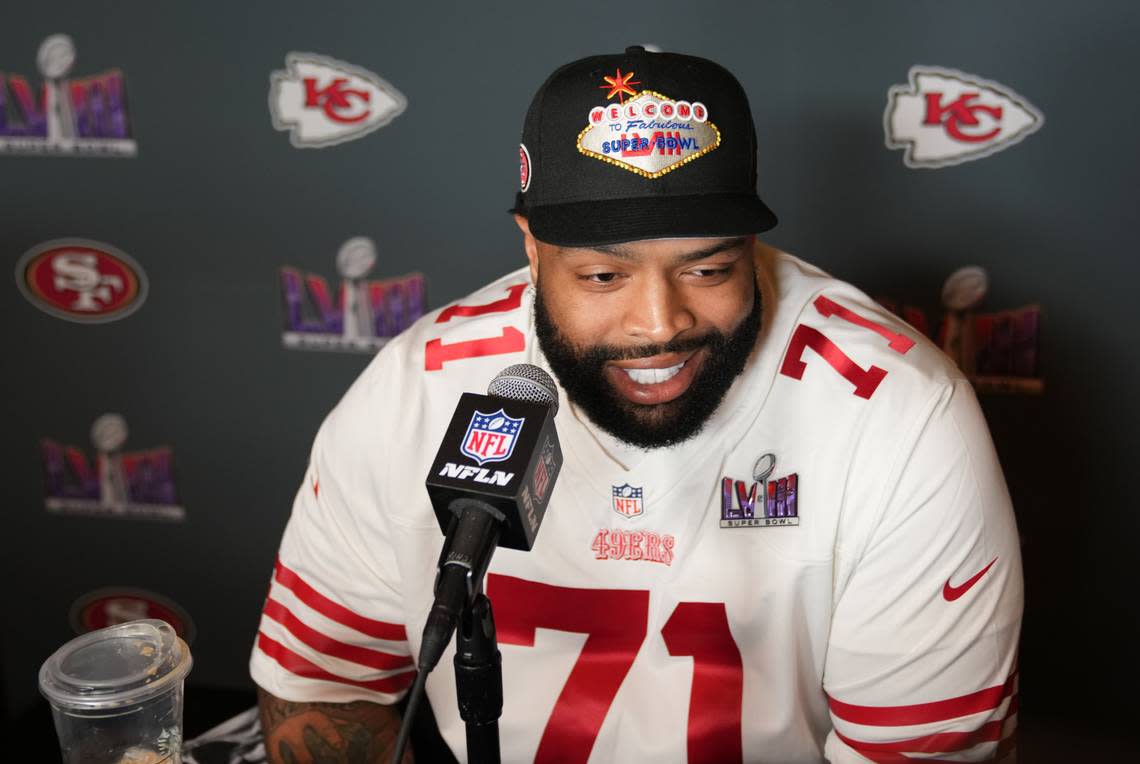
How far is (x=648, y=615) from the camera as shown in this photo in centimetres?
137

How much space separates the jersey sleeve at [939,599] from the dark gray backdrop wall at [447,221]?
0.69 meters

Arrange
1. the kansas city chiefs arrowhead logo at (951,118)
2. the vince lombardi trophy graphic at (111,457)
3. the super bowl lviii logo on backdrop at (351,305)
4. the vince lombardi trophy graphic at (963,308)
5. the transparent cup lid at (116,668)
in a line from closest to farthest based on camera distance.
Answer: the transparent cup lid at (116,668) → the kansas city chiefs arrowhead logo at (951,118) → the vince lombardi trophy graphic at (963,308) → the super bowl lviii logo on backdrop at (351,305) → the vince lombardi trophy graphic at (111,457)

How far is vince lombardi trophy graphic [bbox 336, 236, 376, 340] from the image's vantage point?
2.10 metres

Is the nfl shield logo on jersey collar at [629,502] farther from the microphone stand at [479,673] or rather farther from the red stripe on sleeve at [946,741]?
the microphone stand at [479,673]

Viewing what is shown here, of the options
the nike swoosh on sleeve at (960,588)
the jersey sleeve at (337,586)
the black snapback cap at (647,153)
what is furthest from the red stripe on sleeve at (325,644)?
the nike swoosh on sleeve at (960,588)

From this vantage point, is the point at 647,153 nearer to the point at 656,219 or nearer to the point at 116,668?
the point at 656,219

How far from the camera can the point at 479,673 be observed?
0.80 metres

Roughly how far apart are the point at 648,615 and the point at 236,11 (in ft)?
4.33

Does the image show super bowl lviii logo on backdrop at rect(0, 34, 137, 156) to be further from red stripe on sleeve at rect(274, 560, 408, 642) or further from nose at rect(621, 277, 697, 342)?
nose at rect(621, 277, 697, 342)

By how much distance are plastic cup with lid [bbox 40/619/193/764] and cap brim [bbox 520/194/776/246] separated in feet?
1.84

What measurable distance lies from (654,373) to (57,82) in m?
1.45

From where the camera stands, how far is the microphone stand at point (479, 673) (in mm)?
790

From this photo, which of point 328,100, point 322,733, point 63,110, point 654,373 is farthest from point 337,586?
point 63,110

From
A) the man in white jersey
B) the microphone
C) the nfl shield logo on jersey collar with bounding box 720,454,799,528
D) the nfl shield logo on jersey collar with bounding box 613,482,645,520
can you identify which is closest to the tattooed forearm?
the man in white jersey
